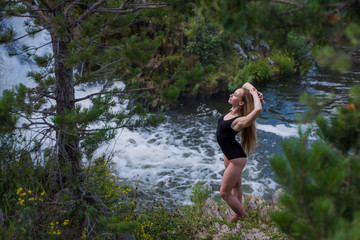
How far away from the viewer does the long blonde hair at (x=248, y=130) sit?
12.5 feet

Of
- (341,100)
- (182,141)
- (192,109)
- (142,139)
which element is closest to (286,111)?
(341,100)

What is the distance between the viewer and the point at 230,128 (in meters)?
3.84

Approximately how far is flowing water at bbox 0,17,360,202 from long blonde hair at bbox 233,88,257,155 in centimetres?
195

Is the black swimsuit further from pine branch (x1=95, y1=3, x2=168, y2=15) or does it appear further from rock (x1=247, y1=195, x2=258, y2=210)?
pine branch (x1=95, y1=3, x2=168, y2=15)

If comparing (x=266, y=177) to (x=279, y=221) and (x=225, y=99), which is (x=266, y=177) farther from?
(x=279, y=221)

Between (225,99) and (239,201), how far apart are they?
6.49 metres

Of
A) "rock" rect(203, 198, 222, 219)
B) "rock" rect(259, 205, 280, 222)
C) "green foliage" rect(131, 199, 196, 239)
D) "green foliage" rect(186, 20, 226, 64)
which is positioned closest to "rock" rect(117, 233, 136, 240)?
"green foliage" rect(131, 199, 196, 239)

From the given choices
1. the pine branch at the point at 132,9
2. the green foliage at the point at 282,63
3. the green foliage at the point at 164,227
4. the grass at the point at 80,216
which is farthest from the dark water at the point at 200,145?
the pine branch at the point at 132,9

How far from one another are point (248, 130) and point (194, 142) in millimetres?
4375

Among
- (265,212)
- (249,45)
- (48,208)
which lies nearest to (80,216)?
(48,208)

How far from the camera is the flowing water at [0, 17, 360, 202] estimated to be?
668 cm

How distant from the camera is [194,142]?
27.5 ft

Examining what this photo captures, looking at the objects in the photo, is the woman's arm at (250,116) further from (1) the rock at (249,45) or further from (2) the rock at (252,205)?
(1) the rock at (249,45)

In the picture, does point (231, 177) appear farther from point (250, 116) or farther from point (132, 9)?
point (132, 9)
